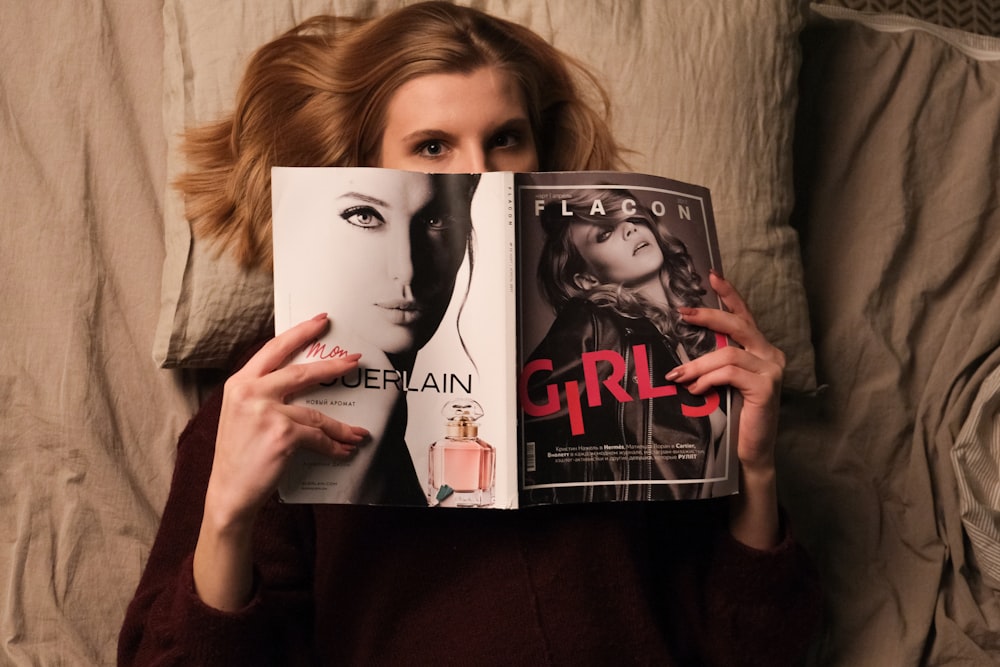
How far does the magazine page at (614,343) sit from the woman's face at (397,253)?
0.06 m

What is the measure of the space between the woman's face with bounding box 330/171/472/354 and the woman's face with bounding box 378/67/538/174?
13 centimetres

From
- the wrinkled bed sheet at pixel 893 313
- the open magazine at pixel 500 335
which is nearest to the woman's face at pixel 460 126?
the open magazine at pixel 500 335

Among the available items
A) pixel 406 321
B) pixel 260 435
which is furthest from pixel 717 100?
pixel 260 435

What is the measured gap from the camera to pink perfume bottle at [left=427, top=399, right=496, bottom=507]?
74 cm

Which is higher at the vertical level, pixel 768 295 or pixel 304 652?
pixel 768 295

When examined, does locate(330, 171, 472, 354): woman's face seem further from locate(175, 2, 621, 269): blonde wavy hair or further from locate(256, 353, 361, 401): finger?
locate(175, 2, 621, 269): blonde wavy hair

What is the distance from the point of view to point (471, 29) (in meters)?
0.96

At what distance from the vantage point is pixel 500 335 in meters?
0.75

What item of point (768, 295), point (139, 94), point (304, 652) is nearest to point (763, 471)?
point (768, 295)

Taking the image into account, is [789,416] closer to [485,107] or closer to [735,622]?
[735,622]

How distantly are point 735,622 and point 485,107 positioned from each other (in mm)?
535

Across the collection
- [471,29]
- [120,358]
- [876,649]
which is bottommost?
[876,649]

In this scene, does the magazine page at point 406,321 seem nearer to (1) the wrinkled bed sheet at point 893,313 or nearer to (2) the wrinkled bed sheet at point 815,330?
(2) the wrinkled bed sheet at point 815,330

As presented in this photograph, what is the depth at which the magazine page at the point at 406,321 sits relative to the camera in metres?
0.73
